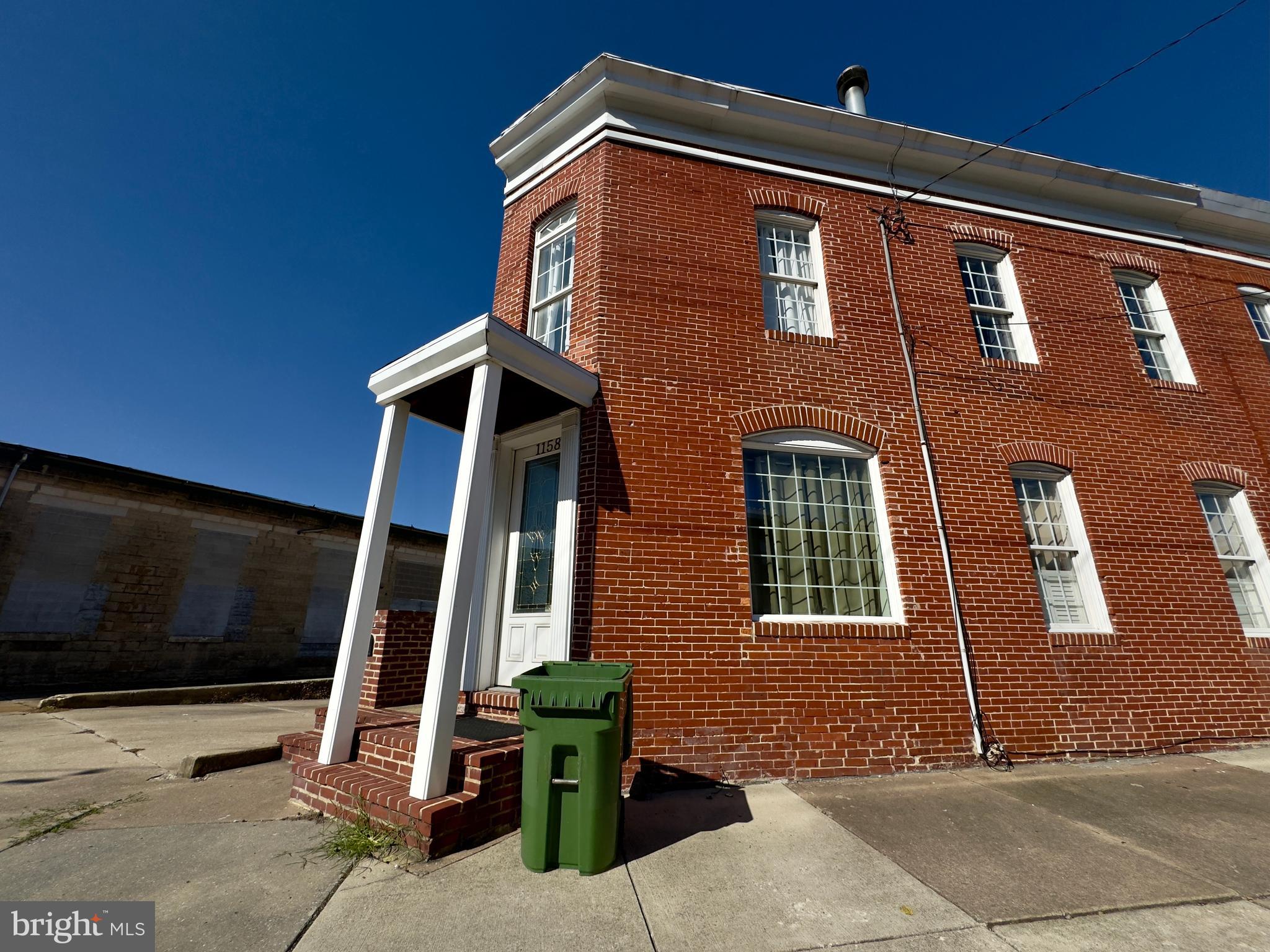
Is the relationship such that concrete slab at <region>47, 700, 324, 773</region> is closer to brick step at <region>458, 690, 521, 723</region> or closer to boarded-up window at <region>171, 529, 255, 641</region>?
brick step at <region>458, 690, 521, 723</region>

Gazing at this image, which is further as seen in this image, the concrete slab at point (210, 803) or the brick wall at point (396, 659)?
the brick wall at point (396, 659)

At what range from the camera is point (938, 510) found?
564cm

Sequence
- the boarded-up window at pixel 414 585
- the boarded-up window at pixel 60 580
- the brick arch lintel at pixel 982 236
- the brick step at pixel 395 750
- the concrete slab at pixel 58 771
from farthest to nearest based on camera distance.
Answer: the boarded-up window at pixel 414 585
the boarded-up window at pixel 60 580
the brick arch lintel at pixel 982 236
the concrete slab at pixel 58 771
the brick step at pixel 395 750

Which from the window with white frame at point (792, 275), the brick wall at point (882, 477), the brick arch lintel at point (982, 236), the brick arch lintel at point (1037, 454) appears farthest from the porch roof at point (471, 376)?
the brick arch lintel at point (982, 236)

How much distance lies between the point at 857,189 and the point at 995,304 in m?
2.48

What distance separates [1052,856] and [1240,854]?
118 centimetres

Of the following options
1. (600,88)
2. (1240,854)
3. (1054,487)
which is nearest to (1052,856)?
(1240,854)

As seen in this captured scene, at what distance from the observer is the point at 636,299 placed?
5.73m

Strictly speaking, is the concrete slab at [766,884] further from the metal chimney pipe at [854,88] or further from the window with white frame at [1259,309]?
the window with white frame at [1259,309]

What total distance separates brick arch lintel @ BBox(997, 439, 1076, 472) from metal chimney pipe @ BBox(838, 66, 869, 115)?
5769 millimetres

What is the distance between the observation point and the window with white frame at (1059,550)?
5836 millimetres

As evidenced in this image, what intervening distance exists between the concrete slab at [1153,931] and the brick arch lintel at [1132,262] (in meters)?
8.43

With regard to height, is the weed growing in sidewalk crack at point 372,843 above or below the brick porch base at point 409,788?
below

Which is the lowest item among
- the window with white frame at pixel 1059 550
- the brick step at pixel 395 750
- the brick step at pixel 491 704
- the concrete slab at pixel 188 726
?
the concrete slab at pixel 188 726
